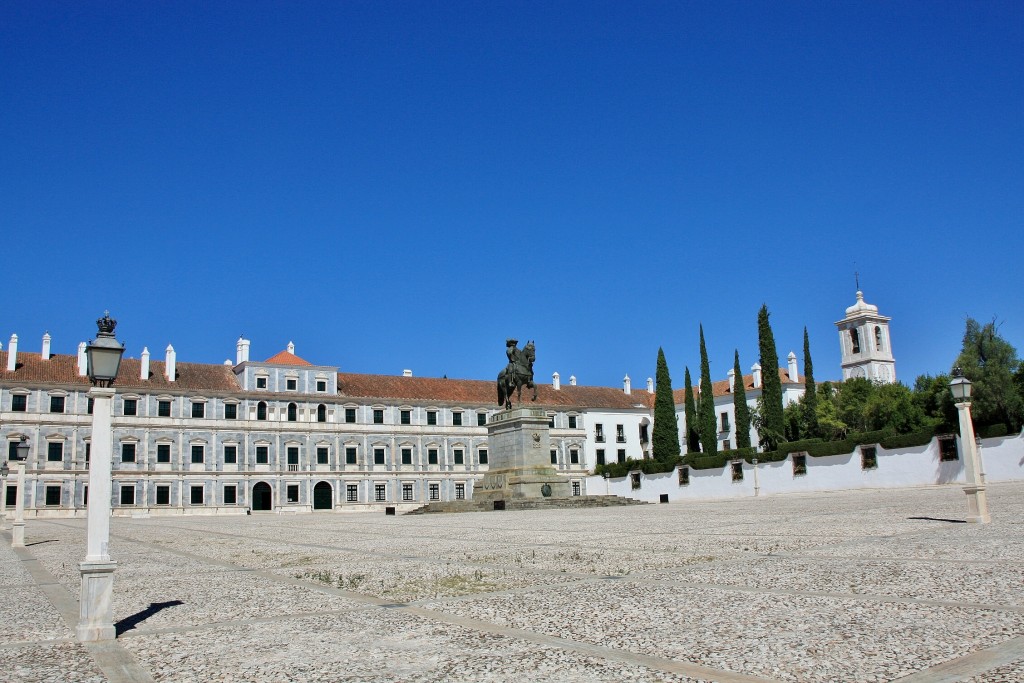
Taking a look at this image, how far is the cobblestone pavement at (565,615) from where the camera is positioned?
15.1 feet

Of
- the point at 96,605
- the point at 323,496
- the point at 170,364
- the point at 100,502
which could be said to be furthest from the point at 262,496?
the point at 96,605

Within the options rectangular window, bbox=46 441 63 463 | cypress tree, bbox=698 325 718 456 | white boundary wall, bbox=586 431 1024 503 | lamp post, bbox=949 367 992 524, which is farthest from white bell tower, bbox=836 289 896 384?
lamp post, bbox=949 367 992 524

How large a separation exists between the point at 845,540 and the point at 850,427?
5053 cm

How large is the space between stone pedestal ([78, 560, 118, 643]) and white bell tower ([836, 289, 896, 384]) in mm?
85499

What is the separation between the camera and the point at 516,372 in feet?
111

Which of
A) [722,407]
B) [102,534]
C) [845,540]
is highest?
[722,407]

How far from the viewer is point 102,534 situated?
247 inches

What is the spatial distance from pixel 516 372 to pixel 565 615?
2776 cm

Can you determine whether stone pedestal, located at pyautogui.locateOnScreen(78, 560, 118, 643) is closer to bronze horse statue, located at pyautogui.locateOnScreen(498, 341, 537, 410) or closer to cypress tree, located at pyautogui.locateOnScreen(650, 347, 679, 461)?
bronze horse statue, located at pyautogui.locateOnScreen(498, 341, 537, 410)

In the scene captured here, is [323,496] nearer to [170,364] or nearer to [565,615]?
[170,364]

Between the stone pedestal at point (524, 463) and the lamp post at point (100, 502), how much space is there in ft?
80.1

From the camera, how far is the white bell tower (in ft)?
276

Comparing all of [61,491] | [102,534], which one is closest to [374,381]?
[61,491]

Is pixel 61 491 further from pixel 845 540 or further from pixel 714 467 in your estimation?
pixel 845 540
